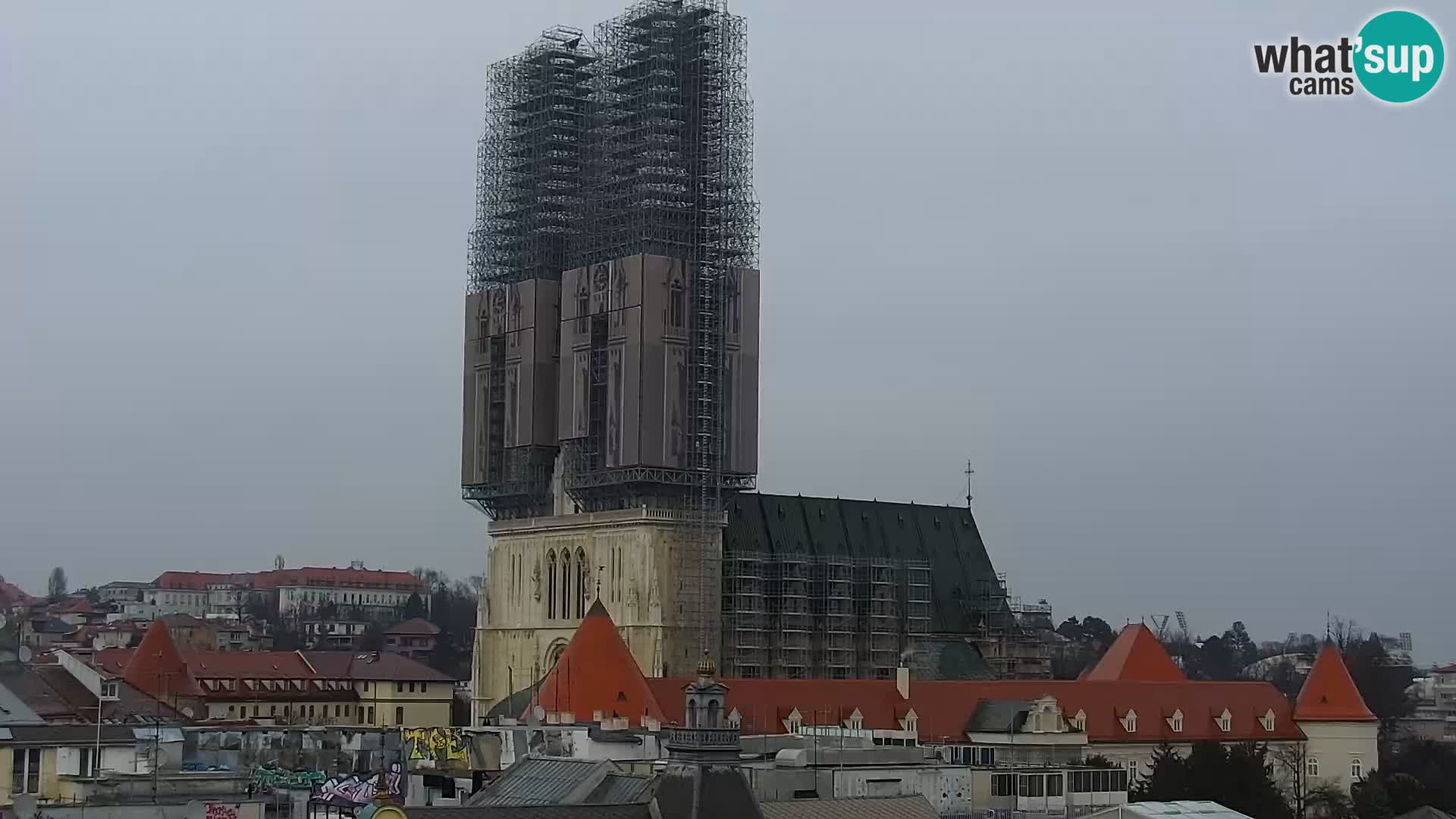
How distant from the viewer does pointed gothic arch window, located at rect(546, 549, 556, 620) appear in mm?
100625

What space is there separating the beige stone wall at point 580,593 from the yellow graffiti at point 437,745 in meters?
15.7

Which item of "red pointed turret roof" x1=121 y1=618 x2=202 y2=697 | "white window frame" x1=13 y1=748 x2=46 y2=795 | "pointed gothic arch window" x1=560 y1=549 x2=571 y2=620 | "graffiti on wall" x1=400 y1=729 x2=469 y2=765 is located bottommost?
"white window frame" x1=13 y1=748 x2=46 y2=795

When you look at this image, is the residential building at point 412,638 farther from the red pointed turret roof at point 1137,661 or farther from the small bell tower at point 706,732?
the small bell tower at point 706,732

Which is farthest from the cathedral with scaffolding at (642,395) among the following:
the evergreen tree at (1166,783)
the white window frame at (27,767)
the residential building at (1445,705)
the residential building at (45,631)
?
the residential building at (1445,705)

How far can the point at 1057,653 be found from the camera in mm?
161500

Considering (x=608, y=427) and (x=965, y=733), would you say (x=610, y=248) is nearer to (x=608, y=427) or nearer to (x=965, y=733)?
(x=608, y=427)

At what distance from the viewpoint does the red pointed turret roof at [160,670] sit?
10488cm

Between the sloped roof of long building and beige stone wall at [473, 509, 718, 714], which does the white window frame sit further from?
the sloped roof of long building

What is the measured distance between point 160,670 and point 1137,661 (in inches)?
1845

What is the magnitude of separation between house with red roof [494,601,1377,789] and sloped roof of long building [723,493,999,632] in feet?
26.8

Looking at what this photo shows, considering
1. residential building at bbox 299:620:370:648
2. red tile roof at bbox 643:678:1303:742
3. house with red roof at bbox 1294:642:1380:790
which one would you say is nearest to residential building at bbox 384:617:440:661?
residential building at bbox 299:620:370:648

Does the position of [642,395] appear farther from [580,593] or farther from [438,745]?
[438,745]

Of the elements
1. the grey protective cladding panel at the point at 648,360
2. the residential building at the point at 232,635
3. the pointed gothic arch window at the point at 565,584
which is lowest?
the pointed gothic arch window at the point at 565,584

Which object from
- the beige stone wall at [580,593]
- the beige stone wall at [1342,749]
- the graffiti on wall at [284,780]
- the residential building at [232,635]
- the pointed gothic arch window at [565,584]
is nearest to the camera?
the graffiti on wall at [284,780]
